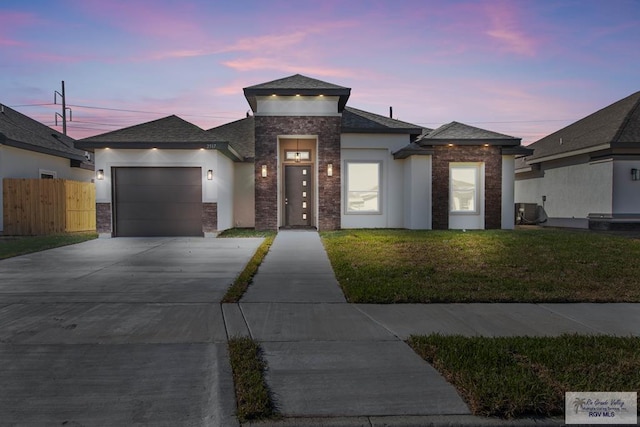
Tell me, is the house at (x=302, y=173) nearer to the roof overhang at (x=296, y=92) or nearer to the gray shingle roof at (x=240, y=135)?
the roof overhang at (x=296, y=92)

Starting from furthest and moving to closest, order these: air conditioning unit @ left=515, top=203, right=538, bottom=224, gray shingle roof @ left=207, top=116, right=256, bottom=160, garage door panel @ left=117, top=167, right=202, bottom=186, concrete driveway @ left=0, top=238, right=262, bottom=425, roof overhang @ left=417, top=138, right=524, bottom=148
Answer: air conditioning unit @ left=515, top=203, right=538, bottom=224
gray shingle roof @ left=207, top=116, right=256, bottom=160
roof overhang @ left=417, top=138, right=524, bottom=148
garage door panel @ left=117, top=167, right=202, bottom=186
concrete driveway @ left=0, top=238, right=262, bottom=425

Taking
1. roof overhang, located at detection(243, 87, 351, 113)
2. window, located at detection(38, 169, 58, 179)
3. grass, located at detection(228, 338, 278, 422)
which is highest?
roof overhang, located at detection(243, 87, 351, 113)

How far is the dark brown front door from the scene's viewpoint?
1739cm

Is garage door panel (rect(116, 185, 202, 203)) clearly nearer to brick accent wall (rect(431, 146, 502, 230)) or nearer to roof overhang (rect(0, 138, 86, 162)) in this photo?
roof overhang (rect(0, 138, 86, 162))

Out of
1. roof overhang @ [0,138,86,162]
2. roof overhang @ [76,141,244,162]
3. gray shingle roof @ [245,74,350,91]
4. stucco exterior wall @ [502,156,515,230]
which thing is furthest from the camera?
stucco exterior wall @ [502,156,515,230]

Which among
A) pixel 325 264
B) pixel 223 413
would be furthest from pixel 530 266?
pixel 223 413

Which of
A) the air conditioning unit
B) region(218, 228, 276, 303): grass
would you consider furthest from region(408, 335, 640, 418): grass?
the air conditioning unit

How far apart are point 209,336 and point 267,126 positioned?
40.5 feet

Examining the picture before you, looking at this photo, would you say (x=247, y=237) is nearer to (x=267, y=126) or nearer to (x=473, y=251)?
(x=267, y=126)

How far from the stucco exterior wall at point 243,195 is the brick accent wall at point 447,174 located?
7654mm

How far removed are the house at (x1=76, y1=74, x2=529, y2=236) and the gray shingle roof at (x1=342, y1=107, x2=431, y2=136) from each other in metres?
0.05

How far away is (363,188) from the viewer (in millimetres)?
16891

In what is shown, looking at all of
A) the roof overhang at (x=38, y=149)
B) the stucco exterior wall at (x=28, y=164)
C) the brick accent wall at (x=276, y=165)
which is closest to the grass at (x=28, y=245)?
the stucco exterior wall at (x=28, y=164)

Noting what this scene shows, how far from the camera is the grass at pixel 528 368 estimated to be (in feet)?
9.29
